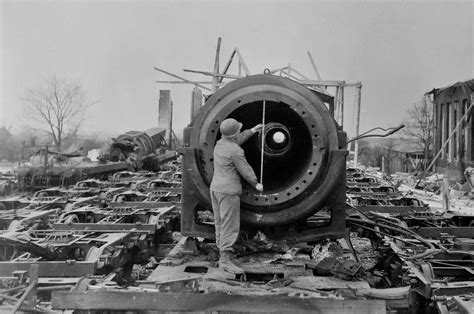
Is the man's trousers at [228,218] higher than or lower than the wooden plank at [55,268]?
higher

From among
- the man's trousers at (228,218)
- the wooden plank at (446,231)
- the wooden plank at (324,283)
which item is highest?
the man's trousers at (228,218)

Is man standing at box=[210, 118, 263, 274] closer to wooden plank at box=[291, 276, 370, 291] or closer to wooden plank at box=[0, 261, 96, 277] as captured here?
wooden plank at box=[291, 276, 370, 291]

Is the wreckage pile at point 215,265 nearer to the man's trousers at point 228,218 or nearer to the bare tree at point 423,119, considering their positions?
the man's trousers at point 228,218

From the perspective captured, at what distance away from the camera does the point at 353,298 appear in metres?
3.43

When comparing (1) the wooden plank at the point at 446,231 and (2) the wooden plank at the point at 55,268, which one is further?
(1) the wooden plank at the point at 446,231

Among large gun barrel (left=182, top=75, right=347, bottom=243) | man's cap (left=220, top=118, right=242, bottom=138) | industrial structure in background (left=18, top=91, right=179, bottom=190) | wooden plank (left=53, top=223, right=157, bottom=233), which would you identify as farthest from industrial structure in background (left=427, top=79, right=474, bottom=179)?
man's cap (left=220, top=118, right=242, bottom=138)

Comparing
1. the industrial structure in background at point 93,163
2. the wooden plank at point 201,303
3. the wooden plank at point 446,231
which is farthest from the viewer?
the industrial structure in background at point 93,163

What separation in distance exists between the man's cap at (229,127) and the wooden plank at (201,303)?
1319 millimetres

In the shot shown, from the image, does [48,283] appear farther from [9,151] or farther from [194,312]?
[9,151]

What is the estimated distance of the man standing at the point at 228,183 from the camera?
4074 mm

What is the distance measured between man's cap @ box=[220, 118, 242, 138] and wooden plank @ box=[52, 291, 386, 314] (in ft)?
4.33

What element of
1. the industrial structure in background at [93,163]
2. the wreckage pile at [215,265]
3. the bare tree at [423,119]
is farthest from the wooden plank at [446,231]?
the bare tree at [423,119]

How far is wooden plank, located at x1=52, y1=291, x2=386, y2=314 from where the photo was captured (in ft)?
10.7

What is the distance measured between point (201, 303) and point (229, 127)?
1.40m
